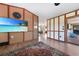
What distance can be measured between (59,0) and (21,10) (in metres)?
4.64

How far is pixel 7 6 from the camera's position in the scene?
505cm

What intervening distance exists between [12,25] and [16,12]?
927mm

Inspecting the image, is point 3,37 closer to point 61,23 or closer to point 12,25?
point 12,25

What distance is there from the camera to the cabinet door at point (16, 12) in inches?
206

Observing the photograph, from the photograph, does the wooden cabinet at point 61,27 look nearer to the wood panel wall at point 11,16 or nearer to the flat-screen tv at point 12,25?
the wood panel wall at point 11,16

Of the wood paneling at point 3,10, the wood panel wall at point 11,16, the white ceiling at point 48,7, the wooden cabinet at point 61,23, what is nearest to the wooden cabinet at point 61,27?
the wooden cabinet at point 61,23

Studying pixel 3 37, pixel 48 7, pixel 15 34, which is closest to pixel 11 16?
pixel 15 34

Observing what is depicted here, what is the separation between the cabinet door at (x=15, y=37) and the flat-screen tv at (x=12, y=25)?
0.26 metres

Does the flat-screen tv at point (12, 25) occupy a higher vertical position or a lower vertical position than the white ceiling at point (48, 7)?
lower

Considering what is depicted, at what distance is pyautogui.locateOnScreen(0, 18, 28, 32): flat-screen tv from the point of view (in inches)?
187

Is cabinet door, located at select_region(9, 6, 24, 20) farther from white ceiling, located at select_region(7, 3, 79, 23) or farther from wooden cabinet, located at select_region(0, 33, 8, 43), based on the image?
wooden cabinet, located at select_region(0, 33, 8, 43)

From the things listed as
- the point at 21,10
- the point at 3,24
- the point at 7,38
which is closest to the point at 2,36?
the point at 7,38

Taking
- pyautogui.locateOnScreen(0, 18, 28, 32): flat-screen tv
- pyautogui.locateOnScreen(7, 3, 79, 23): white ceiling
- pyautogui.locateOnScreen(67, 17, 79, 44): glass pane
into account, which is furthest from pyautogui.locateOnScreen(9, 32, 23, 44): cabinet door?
pyautogui.locateOnScreen(67, 17, 79, 44): glass pane

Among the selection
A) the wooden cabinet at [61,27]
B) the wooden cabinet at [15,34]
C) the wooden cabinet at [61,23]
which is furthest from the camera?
the wooden cabinet at [61,23]
